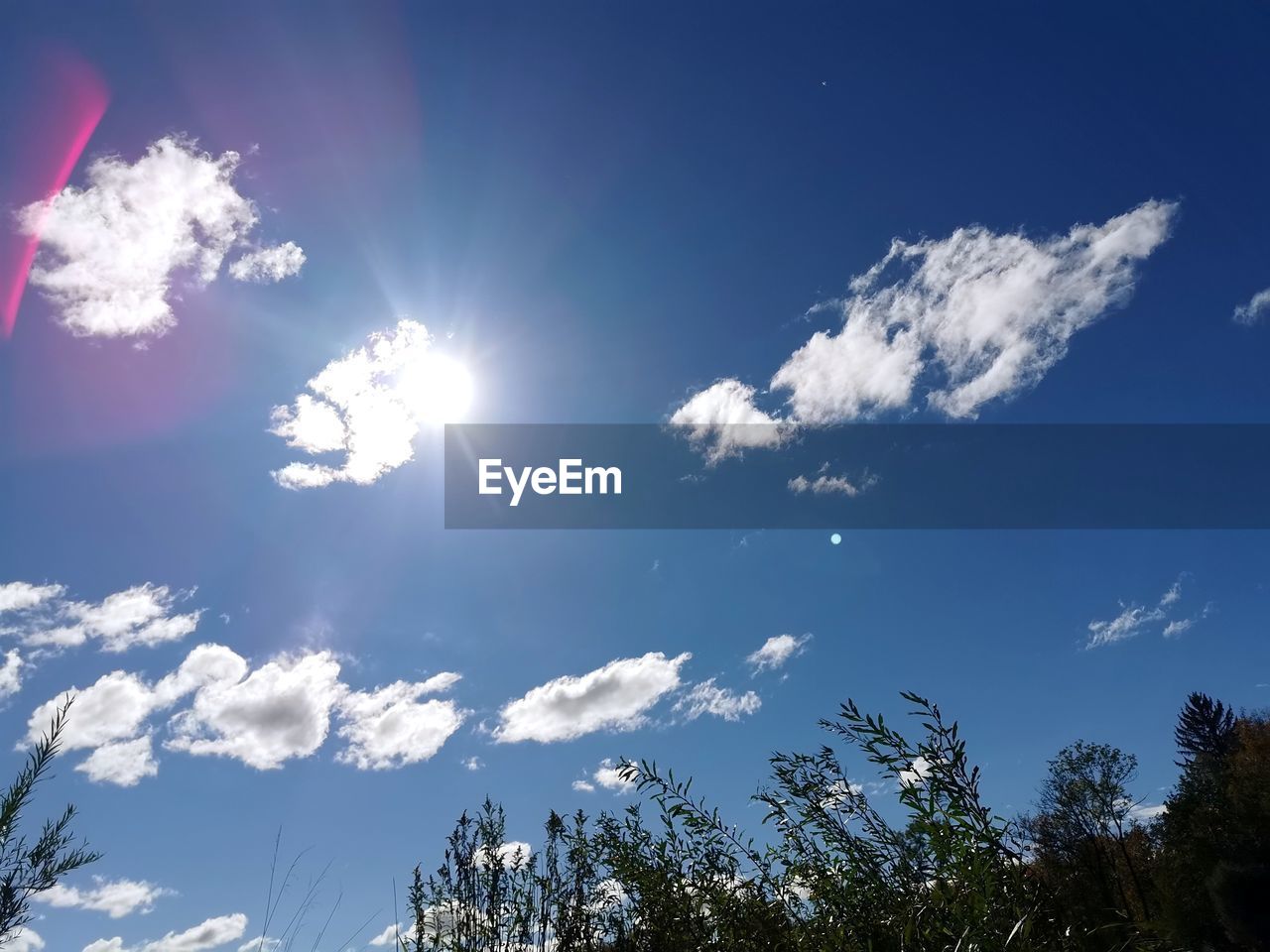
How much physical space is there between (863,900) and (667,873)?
1073 mm

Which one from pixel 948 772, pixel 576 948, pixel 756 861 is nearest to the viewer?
pixel 948 772

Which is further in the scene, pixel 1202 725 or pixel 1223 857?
pixel 1202 725

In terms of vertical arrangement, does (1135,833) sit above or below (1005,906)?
above

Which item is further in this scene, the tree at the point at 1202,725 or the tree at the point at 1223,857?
the tree at the point at 1202,725

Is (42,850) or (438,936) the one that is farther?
(438,936)

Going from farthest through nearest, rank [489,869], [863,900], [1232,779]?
[1232,779] < [489,869] < [863,900]

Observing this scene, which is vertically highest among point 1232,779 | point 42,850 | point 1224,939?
point 1232,779

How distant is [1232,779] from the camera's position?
5278 centimetres

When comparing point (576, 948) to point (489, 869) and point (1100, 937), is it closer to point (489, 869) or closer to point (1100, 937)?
point (489, 869)

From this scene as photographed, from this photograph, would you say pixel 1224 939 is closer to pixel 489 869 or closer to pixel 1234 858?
pixel 1234 858

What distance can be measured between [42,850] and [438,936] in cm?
262

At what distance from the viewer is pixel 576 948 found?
5.55m

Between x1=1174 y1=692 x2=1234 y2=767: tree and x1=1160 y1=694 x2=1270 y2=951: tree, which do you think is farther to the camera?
x1=1174 y1=692 x2=1234 y2=767: tree

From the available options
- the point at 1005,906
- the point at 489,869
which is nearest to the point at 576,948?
the point at 489,869
